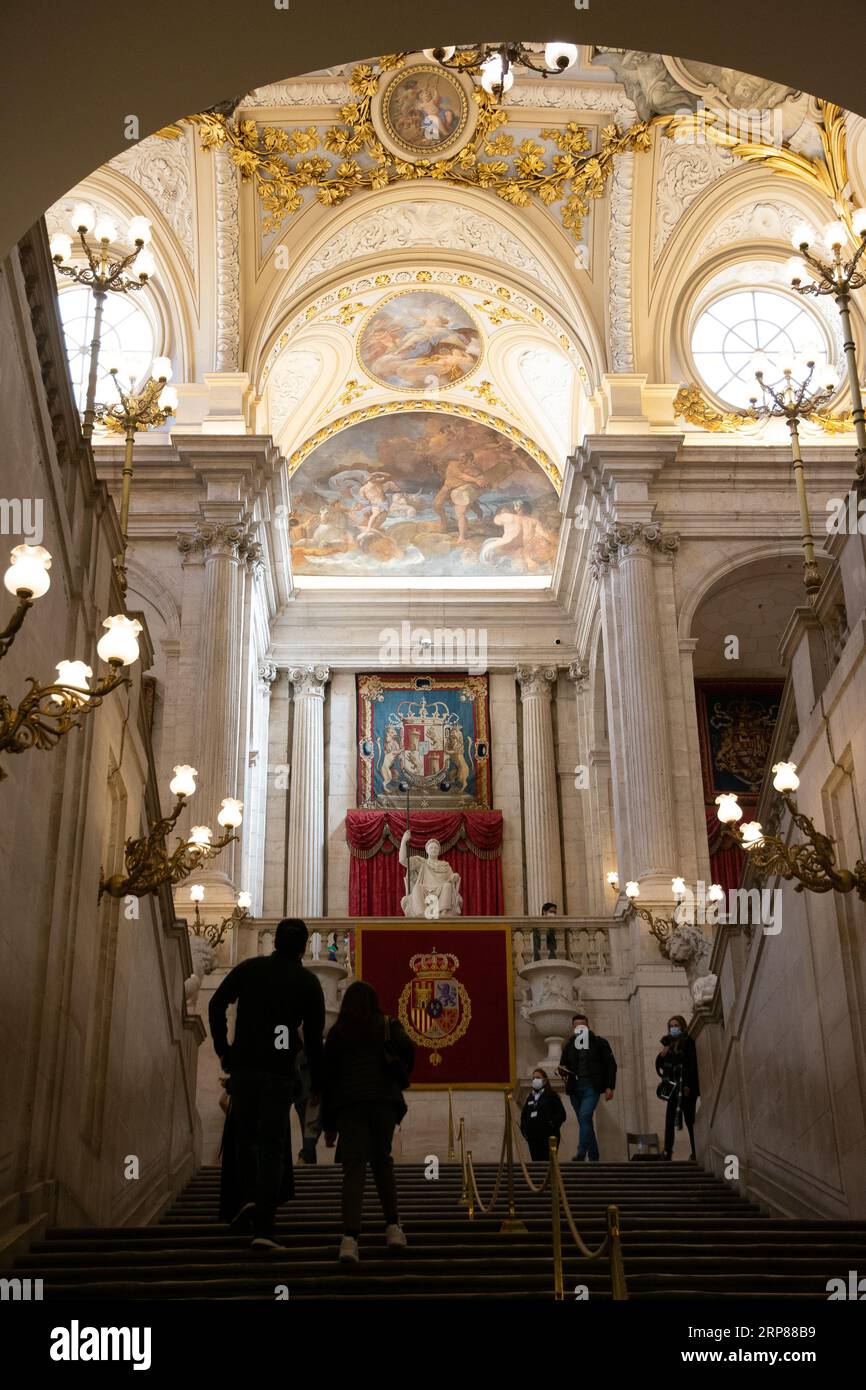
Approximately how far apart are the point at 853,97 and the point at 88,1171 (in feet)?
20.4

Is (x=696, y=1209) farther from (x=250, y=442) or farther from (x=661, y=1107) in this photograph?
(x=250, y=442)

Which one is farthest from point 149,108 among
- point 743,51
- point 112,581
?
point 112,581

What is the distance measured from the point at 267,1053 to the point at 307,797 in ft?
60.0

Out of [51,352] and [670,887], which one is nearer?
[51,352]

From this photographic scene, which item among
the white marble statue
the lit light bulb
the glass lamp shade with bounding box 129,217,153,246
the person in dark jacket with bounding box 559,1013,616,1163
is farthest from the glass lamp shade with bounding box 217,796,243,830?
the white marble statue

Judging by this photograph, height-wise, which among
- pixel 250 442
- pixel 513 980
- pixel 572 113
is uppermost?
pixel 572 113

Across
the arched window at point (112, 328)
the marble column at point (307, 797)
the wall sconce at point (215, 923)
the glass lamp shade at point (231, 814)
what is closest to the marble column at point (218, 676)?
the wall sconce at point (215, 923)

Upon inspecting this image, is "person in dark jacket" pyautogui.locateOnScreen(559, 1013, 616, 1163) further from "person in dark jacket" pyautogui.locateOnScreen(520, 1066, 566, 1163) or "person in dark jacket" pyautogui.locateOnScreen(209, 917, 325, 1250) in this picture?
"person in dark jacket" pyautogui.locateOnScreen(209, 917, 325, 1250)

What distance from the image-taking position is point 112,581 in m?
9.11

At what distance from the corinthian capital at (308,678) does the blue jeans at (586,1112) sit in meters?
12.9

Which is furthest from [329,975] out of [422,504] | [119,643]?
[422,504]

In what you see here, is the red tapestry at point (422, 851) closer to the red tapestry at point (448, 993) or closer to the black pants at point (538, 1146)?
the red tapestry at point (448, 993)

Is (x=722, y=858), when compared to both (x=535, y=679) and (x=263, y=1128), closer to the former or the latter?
(x=535, y=679)

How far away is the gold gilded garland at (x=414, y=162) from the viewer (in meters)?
20.7
